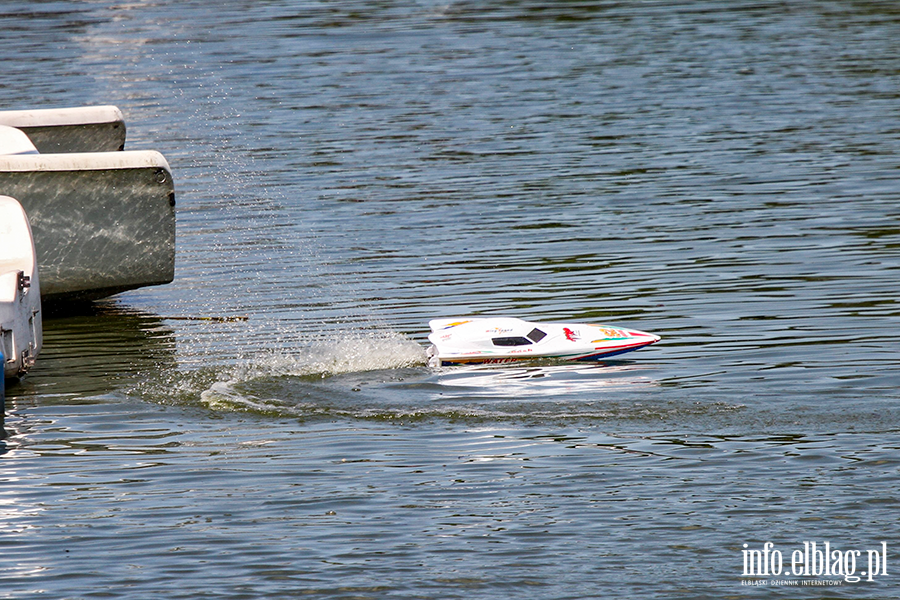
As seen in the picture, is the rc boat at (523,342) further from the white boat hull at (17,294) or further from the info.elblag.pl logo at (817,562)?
the info.elblag.pl logo at (817,562)

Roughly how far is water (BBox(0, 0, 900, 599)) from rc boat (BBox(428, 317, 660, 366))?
0.29 meters

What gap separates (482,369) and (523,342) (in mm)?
600

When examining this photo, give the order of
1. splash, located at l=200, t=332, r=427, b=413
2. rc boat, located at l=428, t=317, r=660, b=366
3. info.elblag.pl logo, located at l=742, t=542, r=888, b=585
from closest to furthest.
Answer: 1. info.elblag.pl logo, located at l=742, t=542, r=888, b=585
2. splash, located at l=200, t=332, r=427, b=413
3. rc boat, located at l=428, t=317, r=660, b=366

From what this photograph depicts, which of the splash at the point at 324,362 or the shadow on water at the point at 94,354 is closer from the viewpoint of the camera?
the splash at the point at 324,362

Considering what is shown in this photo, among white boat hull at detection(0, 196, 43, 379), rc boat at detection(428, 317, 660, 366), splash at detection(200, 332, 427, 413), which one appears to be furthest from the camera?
rc boat at detection(428, 317, 660, 366)

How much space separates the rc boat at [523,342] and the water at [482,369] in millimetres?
285

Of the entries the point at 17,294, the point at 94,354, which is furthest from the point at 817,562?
the point at 94,354

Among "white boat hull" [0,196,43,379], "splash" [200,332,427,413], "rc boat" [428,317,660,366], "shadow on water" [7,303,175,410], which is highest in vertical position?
"white boat hull" [0,196,43,379]

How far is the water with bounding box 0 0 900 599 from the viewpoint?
10.9 metres

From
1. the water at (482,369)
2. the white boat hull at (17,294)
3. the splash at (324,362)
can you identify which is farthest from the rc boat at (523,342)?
the white boat hull at (17,294)

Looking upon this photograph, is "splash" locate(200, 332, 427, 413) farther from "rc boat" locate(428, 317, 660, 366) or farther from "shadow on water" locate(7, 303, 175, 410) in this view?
"shadow on water" locate(7, 303, 175, 410)

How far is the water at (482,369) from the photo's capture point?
1086 cm

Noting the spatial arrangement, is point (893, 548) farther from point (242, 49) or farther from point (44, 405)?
point (242, 49)

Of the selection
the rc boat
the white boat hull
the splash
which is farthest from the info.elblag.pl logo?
the white boat hull
